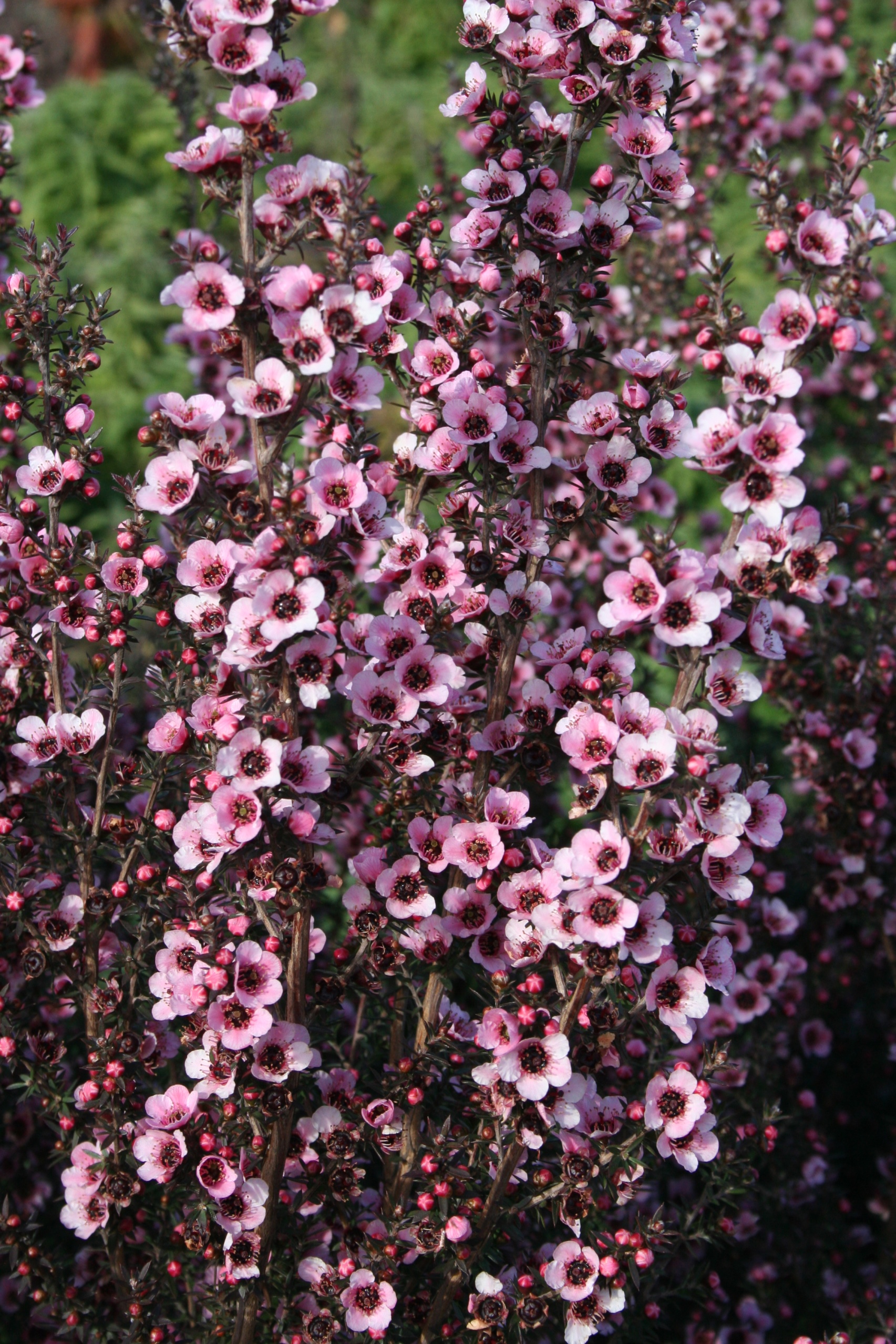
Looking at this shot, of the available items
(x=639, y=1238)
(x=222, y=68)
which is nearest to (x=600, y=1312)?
(x=639, y=1238)

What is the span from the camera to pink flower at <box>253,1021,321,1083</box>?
9.23 feet

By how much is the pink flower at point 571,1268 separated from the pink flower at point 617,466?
6.37 ft

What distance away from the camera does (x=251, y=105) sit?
2.67 meters

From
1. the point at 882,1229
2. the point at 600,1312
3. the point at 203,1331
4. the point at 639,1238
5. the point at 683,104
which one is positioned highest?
the point at 683,104

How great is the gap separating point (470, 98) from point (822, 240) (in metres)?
0.96

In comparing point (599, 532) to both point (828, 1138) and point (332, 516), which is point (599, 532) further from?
point (828, 1138)

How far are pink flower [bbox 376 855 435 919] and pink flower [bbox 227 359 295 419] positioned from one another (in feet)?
3.84

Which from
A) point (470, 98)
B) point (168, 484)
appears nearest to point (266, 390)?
point (168, 484)

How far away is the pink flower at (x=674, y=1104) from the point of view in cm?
295

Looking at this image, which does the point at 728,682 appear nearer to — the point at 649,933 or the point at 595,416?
the point at 649,933

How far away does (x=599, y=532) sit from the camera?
4.34 meters

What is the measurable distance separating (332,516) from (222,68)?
1.04 m

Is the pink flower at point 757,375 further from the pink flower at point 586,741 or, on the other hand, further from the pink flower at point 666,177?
the pink flower at point 586,741

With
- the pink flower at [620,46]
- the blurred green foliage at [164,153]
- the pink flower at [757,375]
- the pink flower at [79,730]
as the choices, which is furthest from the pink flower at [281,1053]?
the blurred green foliage at [164,153]
